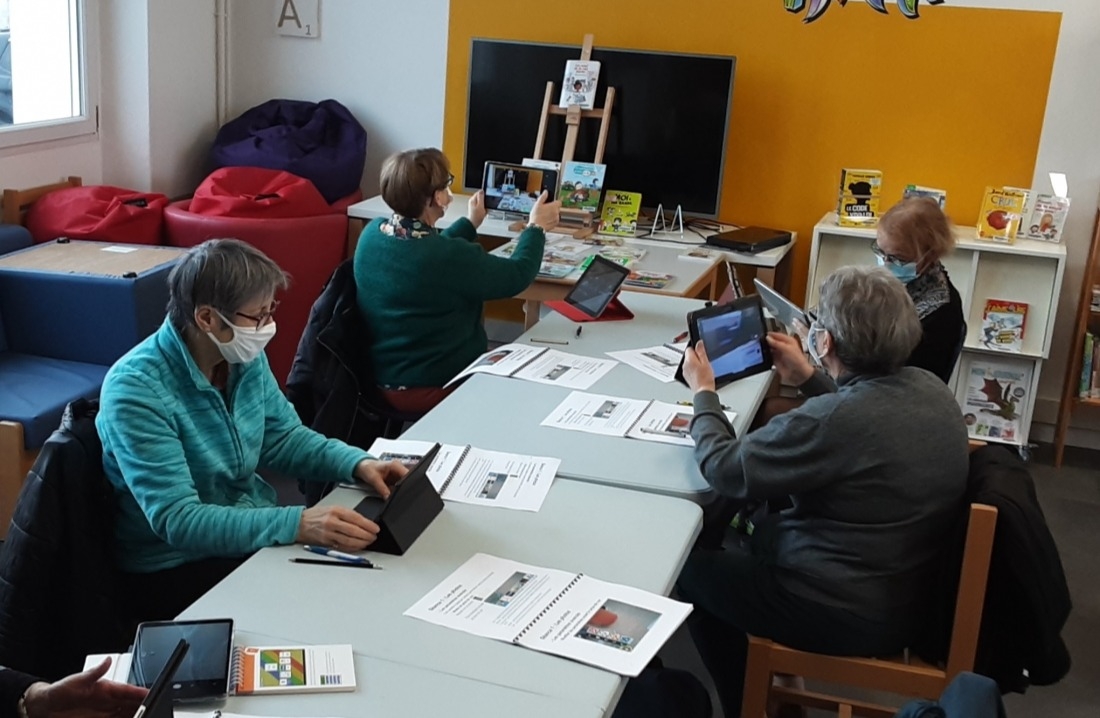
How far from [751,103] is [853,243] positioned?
30.9 inches

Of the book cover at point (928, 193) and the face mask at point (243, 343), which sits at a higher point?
the book cover at point (928, 193)

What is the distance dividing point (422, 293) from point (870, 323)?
57.4 inches

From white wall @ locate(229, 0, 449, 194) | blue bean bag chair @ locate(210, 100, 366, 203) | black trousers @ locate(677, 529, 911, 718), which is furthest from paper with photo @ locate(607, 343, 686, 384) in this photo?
white wall @ locate(229, 0, 449, 194)

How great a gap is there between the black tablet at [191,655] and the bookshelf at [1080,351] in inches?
156

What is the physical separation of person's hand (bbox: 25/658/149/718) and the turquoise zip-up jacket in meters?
0.46

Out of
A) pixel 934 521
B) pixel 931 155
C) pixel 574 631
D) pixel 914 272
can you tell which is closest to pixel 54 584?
pixel 574 631

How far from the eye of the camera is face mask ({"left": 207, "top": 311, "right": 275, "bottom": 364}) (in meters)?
2.22

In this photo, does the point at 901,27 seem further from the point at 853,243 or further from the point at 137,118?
the point at 137,118

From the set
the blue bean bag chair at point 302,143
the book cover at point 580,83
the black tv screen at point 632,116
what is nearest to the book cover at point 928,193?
the black tv screen at point 632,116

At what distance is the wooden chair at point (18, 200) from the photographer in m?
4.57

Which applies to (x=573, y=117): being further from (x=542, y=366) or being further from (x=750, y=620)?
(x=750, y=620)

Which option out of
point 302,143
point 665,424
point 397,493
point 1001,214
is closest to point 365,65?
point 302,143

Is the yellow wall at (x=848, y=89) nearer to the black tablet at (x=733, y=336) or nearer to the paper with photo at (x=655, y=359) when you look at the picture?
the paper with photo at (x=655, y=359)

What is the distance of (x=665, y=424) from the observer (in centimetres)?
277
